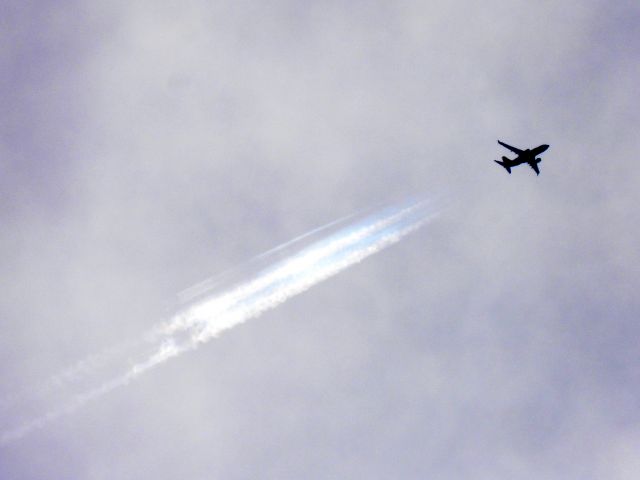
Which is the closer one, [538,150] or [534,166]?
[538,150]

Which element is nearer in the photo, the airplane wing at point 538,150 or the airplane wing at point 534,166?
the airplane wing at point 538,150

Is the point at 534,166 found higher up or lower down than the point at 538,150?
lower down

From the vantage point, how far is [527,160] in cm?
10756

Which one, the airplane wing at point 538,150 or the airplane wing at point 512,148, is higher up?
the airplane wing at point 512,148

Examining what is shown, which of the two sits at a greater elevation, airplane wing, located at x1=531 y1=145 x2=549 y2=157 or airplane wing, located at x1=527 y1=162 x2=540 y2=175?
airplane wing, located at x1=531 y1=145 x2=549 y2=157

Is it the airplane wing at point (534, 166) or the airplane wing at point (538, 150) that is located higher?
the airplane wing at point (538, 150)

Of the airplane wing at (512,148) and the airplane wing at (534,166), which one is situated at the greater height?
the airplane wing at (512,148)

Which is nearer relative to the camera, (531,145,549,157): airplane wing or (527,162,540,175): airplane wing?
(531,145,549,157): airplane wing

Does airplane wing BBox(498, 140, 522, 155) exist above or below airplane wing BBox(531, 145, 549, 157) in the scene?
above

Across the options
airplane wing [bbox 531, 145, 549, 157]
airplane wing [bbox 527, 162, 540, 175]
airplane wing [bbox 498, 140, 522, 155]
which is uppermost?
airplane wing [bbox 498, 140, 522, 155]

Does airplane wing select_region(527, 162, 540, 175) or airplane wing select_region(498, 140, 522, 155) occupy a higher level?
airplane wing select_region(498, 140, 522, 155)

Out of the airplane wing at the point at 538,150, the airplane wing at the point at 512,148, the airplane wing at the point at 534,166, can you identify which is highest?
the airplane wing at the point at 512,148
